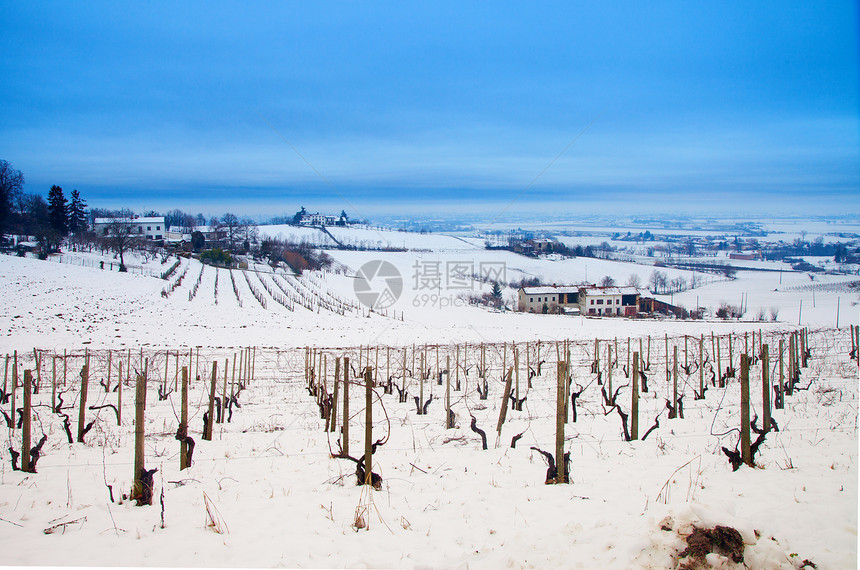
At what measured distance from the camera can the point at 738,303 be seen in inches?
1603

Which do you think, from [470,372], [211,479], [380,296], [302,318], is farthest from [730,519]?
[380,296]

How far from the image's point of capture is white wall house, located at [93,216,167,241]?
5123 cm

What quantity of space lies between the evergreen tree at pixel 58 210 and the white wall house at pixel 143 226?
52.0 ft

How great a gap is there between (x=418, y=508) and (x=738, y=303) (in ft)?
148

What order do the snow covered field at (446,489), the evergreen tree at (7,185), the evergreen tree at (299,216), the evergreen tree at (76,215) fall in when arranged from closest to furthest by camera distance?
1. the snow covered field at (446,489)
2. the evergreen tree at (7,185)
3. the evergreen tree at (76,215)
4. the evergreen tree at (299,216)

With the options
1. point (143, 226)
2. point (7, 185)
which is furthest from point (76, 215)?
point (7, 185)

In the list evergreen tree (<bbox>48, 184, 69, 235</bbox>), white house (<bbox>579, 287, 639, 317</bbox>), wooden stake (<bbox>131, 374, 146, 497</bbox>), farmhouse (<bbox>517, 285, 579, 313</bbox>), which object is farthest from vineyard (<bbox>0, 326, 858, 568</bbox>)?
white house (<bbox>579, 287, 639, 317</bbox>)

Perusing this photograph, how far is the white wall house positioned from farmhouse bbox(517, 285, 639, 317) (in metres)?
42.7

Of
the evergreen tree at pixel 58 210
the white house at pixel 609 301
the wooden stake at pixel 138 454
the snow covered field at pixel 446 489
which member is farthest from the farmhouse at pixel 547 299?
the wooden stake at pixel 138 454

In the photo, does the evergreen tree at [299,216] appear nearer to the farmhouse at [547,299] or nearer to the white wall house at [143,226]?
the white wall house at [143,226]

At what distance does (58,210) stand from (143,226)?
29.8 meters

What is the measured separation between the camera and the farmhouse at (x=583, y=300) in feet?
141

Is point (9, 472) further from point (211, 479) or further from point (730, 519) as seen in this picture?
point (730, 519)

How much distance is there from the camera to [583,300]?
143ft
